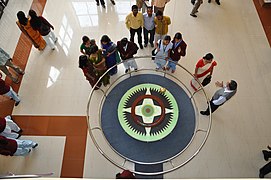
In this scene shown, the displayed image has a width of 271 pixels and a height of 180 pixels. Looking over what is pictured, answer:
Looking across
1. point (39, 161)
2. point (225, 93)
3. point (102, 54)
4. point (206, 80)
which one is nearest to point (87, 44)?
point (102, 54)

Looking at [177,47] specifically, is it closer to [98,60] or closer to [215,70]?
[215,70]

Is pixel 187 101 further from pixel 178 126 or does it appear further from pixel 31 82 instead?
pixel 31 82

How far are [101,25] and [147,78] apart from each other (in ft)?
7.54

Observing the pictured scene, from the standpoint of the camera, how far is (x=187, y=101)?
19.8 ft

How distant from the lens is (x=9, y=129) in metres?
5.08

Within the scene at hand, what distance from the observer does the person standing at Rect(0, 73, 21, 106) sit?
17.6 feet

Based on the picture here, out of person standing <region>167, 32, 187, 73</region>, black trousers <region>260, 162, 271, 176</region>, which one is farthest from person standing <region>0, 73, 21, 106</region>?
black trousers <region>260, 162, 271, 176</region>

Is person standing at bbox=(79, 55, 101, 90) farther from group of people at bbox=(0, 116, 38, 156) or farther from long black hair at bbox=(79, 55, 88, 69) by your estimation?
group of people at bbox=(0, 116, 38, 156)

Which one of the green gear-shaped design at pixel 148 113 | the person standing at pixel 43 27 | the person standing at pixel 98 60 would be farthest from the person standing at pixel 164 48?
the person standing at pixel 43 27

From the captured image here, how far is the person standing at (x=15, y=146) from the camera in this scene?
4.66 meters

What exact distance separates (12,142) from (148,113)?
2893mm

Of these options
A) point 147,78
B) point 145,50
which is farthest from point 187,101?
point 145,50

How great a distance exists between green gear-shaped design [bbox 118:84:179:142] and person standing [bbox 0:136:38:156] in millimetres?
2037

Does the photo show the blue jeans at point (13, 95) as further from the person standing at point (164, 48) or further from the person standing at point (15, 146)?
the person standing at point (164, 48)
